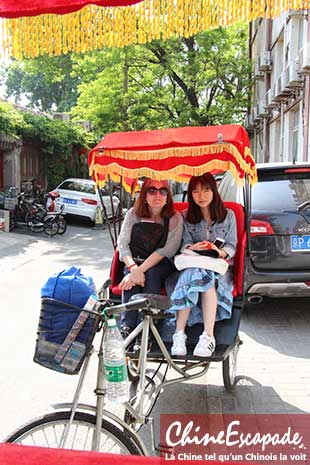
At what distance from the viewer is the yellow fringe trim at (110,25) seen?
93.7 inches

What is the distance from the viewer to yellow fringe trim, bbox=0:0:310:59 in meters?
2.38

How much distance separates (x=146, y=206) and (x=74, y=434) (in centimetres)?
242

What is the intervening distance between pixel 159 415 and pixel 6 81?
62.6 m

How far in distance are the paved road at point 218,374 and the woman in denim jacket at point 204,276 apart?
2.54 feet

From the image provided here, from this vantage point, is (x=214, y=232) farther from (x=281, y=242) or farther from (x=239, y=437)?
(x=281, y=242)

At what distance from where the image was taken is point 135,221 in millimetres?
4457

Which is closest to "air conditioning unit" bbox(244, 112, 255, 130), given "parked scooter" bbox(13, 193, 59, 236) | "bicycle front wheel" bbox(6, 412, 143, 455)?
"parked scooter" bbox(13, 193, 59, 236)

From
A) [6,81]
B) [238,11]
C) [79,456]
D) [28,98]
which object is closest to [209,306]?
[79,456]

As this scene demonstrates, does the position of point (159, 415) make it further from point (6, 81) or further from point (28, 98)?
point (6, 81)

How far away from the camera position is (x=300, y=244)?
Result: 5691 mm

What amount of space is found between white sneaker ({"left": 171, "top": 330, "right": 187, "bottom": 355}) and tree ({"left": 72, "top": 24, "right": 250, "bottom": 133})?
19.8m

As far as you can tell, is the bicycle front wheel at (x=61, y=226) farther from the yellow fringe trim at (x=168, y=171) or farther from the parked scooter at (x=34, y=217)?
the yellow fringe trim at (x=168, y=171)

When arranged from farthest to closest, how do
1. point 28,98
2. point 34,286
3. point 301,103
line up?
point 28,98 < point 301,103 < point 34,286

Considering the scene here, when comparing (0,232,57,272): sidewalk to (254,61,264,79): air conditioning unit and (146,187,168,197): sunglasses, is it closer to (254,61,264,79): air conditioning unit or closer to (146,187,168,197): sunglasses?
(146,187,168,197): sunglasses
